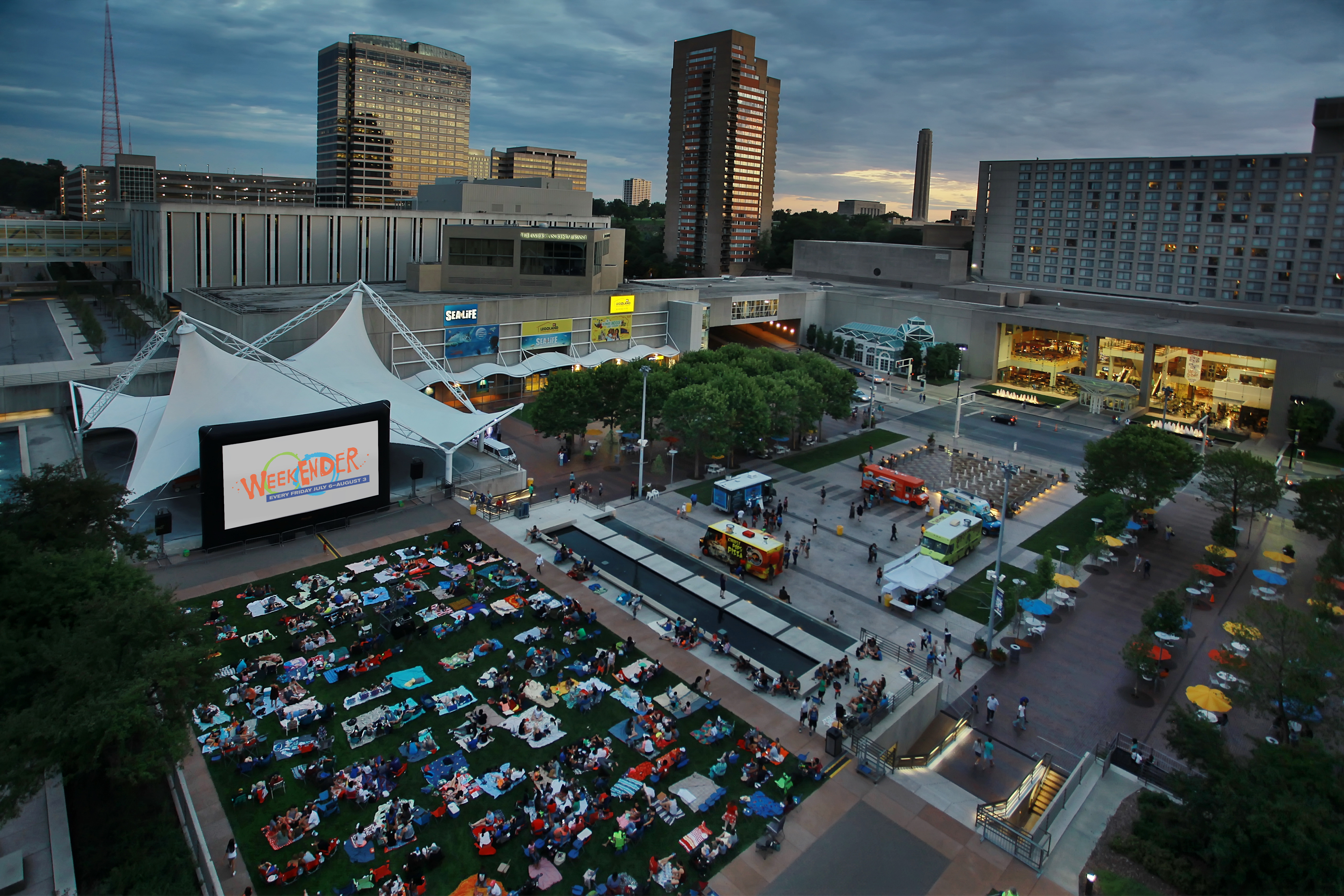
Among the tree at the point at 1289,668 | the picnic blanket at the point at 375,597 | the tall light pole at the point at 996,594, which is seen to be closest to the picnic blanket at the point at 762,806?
the tall light pole at the point at 996,594

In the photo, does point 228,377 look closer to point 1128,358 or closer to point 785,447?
point 785,447

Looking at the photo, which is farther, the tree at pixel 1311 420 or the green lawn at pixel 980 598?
the tree at pixel 1311 420

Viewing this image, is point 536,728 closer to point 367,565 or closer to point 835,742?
point 835,742

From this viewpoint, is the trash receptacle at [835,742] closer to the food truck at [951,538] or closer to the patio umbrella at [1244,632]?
the patio umbrella at [1244,632]

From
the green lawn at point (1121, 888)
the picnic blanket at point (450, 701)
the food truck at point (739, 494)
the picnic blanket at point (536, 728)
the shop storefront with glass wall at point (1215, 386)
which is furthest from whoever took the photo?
the shop storefront with glass wall at point (1215, 386)

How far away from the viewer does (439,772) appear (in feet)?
Answer: 68.8

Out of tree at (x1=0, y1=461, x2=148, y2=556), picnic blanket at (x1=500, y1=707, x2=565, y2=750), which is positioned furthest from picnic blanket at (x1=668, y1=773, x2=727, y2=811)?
tree at (x1=0, y1=461, x2=148, y2=556)

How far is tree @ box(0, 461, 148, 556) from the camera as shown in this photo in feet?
80.9

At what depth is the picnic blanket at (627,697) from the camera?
961 inches

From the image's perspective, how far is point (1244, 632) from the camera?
2355 centimetres

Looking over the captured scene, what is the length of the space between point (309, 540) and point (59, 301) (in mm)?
81908

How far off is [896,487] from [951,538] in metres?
8.87

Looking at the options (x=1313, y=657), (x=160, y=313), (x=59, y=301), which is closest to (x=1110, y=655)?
(x=1313, y=657)

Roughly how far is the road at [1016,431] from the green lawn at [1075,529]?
8.21 m
